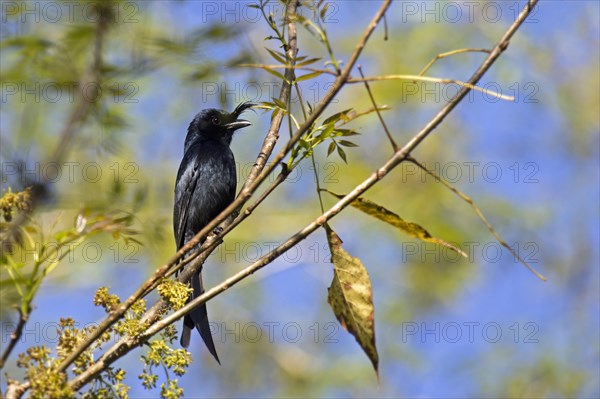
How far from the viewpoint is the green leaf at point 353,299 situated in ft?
6.71

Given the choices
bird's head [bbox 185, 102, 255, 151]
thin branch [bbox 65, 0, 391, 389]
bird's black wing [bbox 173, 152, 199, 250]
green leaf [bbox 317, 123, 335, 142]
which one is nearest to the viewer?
thin branch [bbox 65, 0, 391, 389]

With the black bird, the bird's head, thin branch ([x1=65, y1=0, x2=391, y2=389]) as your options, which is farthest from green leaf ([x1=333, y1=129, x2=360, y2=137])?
the bird's head

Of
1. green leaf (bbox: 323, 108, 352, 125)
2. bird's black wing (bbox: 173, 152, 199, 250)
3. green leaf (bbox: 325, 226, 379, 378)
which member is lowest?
green leaf (bbox: 325, 226, 379, 378)

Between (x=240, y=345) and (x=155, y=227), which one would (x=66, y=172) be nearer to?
(x=240, y=345)

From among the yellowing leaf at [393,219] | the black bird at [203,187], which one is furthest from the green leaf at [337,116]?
the black bird at [203,187]

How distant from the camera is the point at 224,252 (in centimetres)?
886

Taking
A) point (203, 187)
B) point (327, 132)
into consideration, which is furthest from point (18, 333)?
point (203, 187)

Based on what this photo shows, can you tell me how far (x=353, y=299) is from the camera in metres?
2.14

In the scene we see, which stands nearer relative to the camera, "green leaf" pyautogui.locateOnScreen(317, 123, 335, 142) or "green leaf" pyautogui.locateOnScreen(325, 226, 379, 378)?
"green leaf" pyautogui.locateOnScreen(325, 226, 379, 378)

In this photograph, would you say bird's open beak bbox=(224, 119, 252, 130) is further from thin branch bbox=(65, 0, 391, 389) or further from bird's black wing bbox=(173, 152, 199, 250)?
thin branch bbox=(65, 0, 391, 389)

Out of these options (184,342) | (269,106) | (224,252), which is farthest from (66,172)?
(269,106)

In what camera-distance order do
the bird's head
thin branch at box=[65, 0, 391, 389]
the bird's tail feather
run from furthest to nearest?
the bird's head → the bird's tail feather → thin branch at box=[65, 0, 391, 389]

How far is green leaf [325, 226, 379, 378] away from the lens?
80.6 inches

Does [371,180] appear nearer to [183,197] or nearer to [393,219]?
[393,219]
